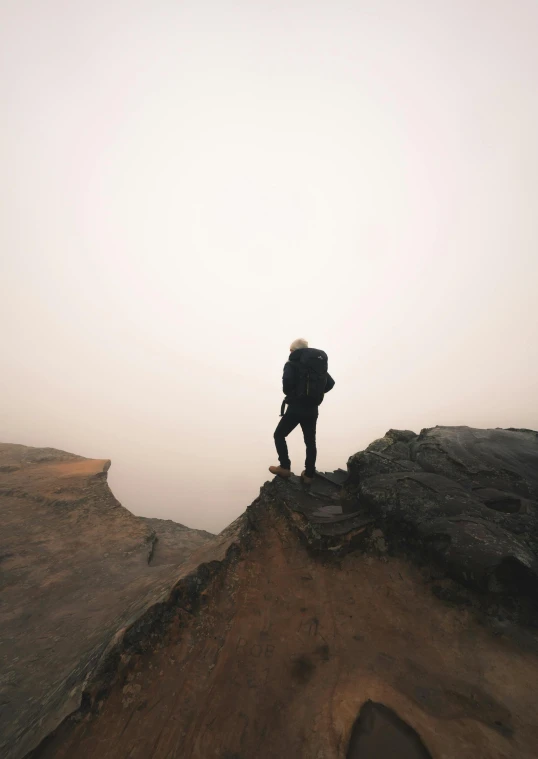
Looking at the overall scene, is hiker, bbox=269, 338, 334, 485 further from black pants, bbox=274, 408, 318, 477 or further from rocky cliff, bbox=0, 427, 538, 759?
rocky cliff, bbox=0, 427, 538, 759

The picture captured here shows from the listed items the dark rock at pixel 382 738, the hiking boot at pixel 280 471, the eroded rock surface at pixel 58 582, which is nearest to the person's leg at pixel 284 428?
the hiking boot at pixel 280 471

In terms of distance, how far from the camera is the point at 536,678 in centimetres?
306

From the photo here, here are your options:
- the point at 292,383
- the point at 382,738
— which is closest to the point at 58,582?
the point at 292,383

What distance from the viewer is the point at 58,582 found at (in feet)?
22.1

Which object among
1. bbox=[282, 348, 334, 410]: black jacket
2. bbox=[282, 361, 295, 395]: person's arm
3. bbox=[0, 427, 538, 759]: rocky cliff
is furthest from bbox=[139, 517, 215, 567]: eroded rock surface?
bbox=[282, 361, 295, 395]: person's arm

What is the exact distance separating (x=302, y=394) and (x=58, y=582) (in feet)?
23.0

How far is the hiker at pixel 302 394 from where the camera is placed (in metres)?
6.29

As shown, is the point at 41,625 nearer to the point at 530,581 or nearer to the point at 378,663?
the point at 378,663

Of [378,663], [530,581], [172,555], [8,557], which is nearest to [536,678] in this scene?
[530,581]

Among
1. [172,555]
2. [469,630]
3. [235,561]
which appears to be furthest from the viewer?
[172,555]

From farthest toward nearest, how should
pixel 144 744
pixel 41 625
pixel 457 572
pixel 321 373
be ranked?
pixel 321 373 → pixel 41 625 → pixel 457 572 → pixel 144 744

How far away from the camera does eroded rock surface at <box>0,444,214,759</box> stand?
369 centimetres

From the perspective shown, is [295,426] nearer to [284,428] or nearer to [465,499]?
[284,428]

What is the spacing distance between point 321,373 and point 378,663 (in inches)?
177
